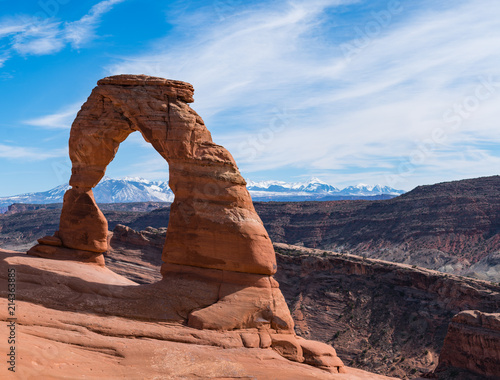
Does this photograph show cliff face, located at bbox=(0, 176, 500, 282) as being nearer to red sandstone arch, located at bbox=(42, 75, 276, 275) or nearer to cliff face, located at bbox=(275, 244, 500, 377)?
cliff face, located at bbox=(275, 244, 500, 377)

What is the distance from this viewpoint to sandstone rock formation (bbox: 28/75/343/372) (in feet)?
65.6

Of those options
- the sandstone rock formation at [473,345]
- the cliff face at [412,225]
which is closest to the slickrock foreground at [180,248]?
the sandstone rock formation at [473,345]

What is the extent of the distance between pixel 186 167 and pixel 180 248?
143 inches

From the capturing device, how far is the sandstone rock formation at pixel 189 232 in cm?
1998

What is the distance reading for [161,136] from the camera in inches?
877

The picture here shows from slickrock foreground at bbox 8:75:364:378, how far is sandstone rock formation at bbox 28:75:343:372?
44 millimetres

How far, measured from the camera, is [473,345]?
118 feet

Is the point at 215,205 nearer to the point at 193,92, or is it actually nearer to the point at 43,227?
the point at 193,92

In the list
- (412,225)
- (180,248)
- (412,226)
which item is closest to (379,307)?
(180,248)

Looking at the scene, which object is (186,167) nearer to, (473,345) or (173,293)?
(173,293)

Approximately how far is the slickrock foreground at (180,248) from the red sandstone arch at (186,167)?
5 centimetres

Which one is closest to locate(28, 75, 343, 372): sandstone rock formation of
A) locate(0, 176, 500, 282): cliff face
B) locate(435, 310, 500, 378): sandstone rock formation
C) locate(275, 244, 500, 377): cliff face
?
locate(435, 310, 500, 378): sandstone rock formation

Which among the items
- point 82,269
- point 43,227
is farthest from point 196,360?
point 43,227

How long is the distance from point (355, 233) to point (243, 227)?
86.2 meters
